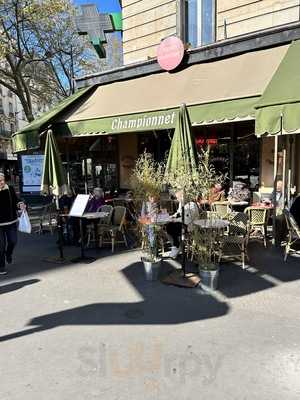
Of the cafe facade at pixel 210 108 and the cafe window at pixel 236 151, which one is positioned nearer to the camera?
the cafe facade at pixel 210 108

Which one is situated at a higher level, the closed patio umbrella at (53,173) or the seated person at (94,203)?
the closed patio umbrella at (53,173)

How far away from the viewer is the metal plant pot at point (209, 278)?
514 centimetres

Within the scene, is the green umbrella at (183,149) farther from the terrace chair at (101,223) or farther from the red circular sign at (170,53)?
the red circular sign at (170,53)

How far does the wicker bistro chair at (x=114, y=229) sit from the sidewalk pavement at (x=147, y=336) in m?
1.67

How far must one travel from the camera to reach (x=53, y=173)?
7.28 meters

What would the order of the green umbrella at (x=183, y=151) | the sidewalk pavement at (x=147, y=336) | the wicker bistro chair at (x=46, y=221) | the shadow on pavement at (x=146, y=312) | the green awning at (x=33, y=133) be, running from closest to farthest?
the sidewalk pavement at (x=147, y=336), the shadow on pavement at (x=146, y=312), the green umbrella at (x=183, y=151), the green awning at (x=33, y=133), the wicker bistro chair at (x=46, y=221)

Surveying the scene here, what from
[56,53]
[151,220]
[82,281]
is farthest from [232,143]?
[56,53]

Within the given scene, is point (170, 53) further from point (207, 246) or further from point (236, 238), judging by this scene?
point (207, 246)

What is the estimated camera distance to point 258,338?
3.89 meters

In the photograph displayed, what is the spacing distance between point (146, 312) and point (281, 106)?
12.2 feet

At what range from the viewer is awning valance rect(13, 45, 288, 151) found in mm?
7230

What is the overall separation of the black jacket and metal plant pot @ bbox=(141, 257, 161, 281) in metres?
2.59

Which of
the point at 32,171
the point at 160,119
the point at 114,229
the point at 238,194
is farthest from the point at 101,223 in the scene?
the point at 32,171

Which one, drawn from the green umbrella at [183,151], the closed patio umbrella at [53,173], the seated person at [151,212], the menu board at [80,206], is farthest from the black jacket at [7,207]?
the green umbrella at [183,151]
